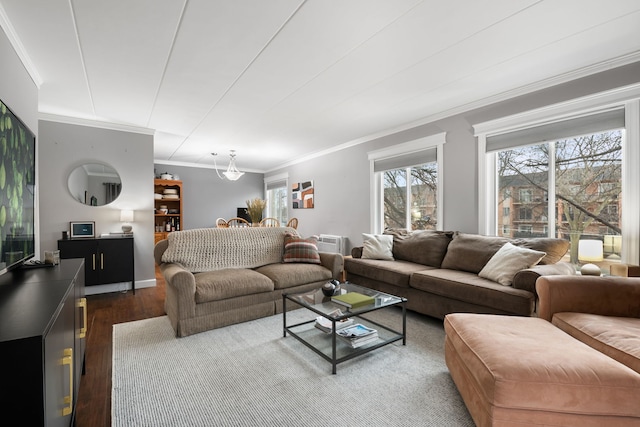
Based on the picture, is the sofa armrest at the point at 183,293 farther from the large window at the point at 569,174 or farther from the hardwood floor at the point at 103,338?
the large window at the point at 569,174

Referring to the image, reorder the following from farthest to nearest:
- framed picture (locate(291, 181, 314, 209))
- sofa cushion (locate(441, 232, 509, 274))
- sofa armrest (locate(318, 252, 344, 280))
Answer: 1. framed picture (locate(291, 181, 314, 209))
2. sofa armrest (locate(318, 252, 344, 280))
3. sofa cushion (locate(441, 232, 509, 274))

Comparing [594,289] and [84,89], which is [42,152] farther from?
[594,289]

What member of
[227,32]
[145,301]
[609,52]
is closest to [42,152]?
[145,301]

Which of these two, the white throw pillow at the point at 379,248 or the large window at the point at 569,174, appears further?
the white throw pillow at the point at 379,248

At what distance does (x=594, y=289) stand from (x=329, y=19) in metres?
2.45

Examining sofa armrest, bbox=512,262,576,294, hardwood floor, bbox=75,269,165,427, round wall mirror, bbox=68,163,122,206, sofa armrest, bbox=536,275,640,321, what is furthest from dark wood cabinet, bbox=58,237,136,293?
sofa armrest, bbox=536,275,640,321

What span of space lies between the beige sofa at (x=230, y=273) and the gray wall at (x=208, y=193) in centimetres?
439

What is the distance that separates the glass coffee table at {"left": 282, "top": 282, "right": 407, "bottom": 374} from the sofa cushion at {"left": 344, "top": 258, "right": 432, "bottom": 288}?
663 millimetres

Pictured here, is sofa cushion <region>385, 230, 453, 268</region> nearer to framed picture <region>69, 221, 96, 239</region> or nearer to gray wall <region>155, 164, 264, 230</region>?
framed picture <region>69, 221, 96, 239</region>

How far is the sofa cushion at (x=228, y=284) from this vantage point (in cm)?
271

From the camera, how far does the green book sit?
7.51ft

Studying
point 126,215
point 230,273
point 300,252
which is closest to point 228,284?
point 230,273

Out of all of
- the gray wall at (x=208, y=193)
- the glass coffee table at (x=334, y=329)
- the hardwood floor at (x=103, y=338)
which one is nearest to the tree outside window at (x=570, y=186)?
the glass coffee table at (x=334, y=329)

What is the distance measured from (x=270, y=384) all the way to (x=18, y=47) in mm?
→ 3050
